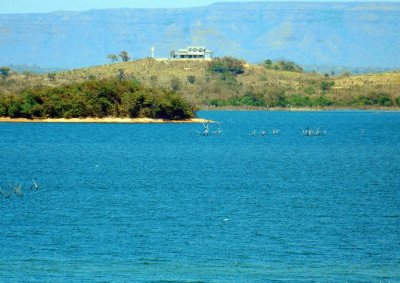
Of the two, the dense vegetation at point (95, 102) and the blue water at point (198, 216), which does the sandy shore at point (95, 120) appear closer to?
the dense vegetation at point (95, 102)

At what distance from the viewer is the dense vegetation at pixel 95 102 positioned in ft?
399

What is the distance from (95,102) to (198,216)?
80492 mm

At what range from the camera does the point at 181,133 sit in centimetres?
11494

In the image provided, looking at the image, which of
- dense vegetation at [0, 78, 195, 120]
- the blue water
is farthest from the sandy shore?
the blue water

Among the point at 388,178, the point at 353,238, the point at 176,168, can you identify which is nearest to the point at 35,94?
the point at 176,168

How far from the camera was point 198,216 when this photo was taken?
44.1 m

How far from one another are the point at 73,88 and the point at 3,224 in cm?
8584

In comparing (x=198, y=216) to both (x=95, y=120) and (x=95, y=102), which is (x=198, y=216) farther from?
(x=95, y=120)

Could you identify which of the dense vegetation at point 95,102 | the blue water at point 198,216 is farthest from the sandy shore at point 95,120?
the blue water at point 198,216

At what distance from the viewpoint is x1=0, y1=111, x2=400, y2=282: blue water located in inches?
1312

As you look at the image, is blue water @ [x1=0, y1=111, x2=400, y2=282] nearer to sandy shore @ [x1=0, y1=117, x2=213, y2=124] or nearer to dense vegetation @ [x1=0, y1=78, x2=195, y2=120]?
dense vegetation @ [x1=0, y1=78, x2=195, y2=120]

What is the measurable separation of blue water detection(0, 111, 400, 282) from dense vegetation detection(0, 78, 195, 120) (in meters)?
33.9

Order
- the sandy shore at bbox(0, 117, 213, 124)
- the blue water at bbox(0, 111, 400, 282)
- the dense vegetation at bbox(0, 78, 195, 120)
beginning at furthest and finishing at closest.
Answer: the sandy shore at bbox(0, 117, 213, 124) → the dense vegetation at bbox(0, 78, 195, 120) → the blue water at bbox(0, 111, 400, 282)

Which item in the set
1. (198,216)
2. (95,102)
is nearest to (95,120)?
(95,102)
